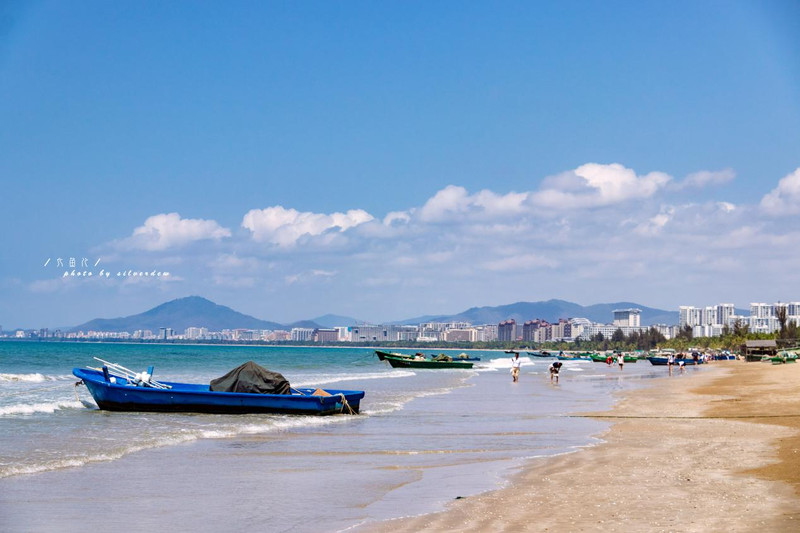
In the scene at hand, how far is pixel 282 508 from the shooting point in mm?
9773

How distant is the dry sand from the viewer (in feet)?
27.1

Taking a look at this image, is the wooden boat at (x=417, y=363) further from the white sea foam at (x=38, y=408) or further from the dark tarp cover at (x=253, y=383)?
the dark tarp cover at (x=253, y=383)

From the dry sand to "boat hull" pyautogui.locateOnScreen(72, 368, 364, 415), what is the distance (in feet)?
26.3

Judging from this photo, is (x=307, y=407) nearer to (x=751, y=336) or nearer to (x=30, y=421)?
(x=30, y=421)

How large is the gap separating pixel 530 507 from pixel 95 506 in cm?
506

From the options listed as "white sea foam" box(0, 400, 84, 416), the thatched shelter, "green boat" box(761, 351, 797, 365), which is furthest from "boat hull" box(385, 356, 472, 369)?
"white sea foam" box(0, 400, 84, 416)

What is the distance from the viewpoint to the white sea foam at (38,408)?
77.0 feet

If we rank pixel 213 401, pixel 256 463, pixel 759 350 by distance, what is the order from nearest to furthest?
pixel 256 463 < pixel 213 401 < pixel 759 350

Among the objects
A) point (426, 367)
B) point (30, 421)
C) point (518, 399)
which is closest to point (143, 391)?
point (30, 421)

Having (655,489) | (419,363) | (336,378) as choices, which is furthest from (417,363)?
(655,489)

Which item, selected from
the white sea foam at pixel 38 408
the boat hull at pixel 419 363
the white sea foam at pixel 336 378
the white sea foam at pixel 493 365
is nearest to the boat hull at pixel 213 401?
the white sea foam at pixel 38 408

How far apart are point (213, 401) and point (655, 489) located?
16.0 m

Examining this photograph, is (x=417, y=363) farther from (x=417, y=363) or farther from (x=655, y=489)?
(x=655, y=489)

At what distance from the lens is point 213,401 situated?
78.4 ft
